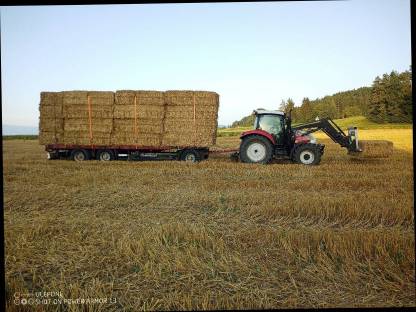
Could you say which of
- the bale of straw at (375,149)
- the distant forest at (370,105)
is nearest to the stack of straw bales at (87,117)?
the distant forest at (370,105)

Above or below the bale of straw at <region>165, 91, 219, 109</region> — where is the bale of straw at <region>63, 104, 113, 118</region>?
below

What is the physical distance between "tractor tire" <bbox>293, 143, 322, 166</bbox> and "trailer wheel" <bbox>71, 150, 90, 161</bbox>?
6.52 metres

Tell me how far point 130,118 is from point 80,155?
2019 mm

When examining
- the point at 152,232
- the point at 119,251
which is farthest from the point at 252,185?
the point at 119,251

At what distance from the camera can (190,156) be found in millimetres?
10672

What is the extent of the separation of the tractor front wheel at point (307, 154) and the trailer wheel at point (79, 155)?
652 centimetres

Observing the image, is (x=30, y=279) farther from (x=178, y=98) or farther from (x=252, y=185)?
(x=178, y=98)

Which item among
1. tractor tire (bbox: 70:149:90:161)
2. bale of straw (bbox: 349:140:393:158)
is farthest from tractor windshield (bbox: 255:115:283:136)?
tractor tire (bbox: 70:149:90:161)

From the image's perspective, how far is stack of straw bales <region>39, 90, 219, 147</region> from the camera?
1075 cm

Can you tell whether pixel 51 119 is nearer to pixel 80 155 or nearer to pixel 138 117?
pixel 80 155

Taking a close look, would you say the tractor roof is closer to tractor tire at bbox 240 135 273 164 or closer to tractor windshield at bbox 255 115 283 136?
tractor windshield at bbox 255 115 283 136

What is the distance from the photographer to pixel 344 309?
279 cm

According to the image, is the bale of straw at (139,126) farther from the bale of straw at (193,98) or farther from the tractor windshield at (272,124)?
the tractor windshield at (272,124)

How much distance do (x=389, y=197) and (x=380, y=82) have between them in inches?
107
